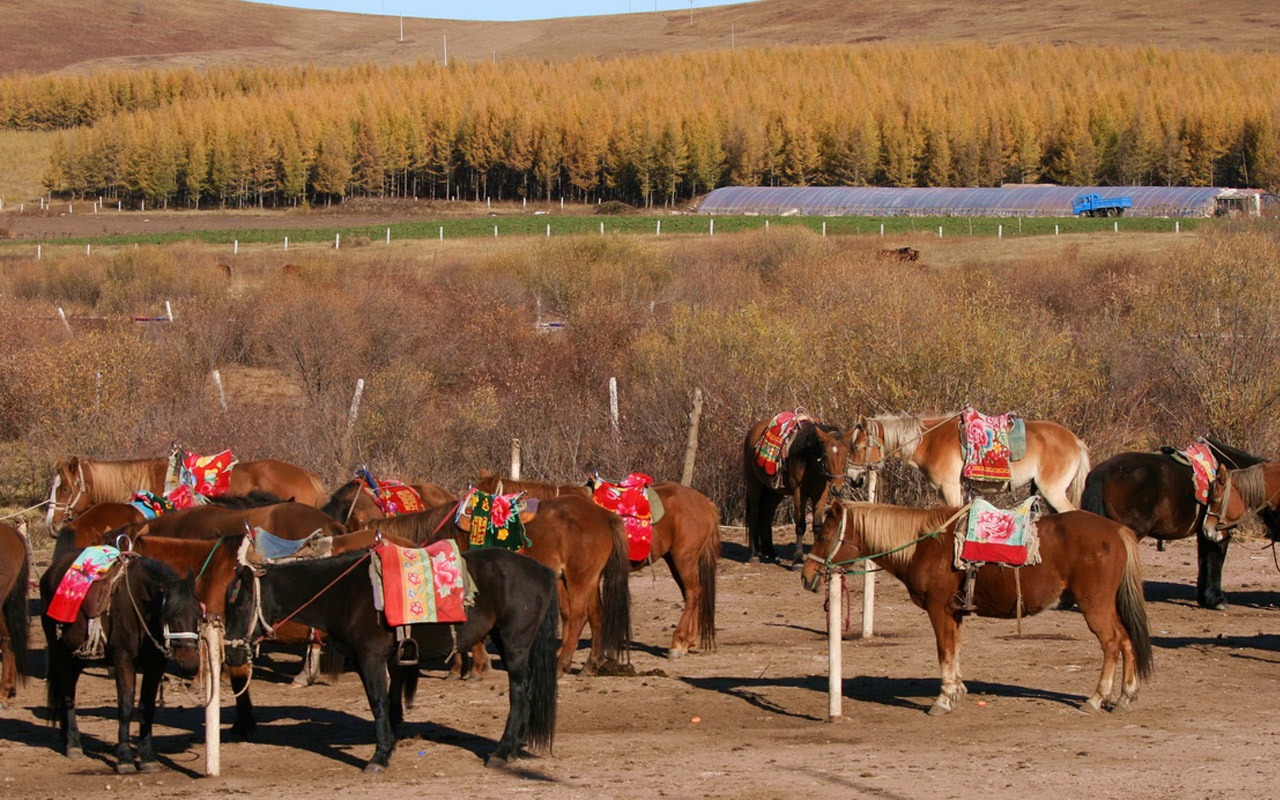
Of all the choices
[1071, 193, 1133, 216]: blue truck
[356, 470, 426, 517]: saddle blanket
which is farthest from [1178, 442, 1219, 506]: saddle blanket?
[1071, 193, 1133, 216]: blue truck

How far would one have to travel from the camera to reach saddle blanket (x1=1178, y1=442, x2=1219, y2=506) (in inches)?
589

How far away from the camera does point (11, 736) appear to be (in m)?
10.7

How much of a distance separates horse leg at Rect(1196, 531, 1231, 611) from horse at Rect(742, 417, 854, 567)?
379 centimetres

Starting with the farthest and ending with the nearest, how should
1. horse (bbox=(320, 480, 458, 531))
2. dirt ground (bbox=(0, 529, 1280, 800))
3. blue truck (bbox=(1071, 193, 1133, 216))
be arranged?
blue truck (bbox=(1071, 193, 1133, 216)) → horse (bbox=(320, 480, 458, 531)) → dirt ground (bbox=(0, 529, 1280, 800))

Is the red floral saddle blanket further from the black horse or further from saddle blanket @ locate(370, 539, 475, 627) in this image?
the black horse

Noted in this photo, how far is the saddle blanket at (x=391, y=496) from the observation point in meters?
14.1

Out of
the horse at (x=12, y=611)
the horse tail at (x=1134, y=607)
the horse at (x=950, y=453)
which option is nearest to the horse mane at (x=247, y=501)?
the horse at (x=12, y=611)

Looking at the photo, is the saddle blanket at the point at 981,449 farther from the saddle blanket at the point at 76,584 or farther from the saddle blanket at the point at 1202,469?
the saddle blanket at the point at 76,584

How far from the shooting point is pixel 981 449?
16922 millimetres

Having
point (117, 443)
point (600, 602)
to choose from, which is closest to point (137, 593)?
point (600, 602)

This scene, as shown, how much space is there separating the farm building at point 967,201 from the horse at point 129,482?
73.8 m

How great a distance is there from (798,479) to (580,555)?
593cm

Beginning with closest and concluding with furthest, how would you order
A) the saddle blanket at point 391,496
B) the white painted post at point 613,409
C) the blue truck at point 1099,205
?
the saddle blanket at point 391,496 < the white painted post at point 613,409 < the blue truck at point 1099,205

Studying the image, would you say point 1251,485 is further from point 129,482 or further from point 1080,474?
point 129,482
